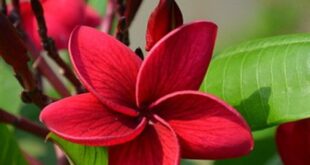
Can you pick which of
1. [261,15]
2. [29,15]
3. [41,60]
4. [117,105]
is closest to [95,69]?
[117,105]

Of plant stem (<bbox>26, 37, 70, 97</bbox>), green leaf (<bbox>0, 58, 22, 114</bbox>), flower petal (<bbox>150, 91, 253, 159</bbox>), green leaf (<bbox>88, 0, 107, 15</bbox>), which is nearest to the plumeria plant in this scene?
flower petal (<bbox>150, 91, 253, 159</bbox>)

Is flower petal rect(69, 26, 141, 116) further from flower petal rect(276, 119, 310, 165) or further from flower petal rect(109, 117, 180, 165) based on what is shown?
flower petal rect(276, 119, 310, 165)

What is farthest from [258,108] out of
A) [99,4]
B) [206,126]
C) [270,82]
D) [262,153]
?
[99,4]

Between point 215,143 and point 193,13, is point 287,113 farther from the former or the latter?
point 193,13

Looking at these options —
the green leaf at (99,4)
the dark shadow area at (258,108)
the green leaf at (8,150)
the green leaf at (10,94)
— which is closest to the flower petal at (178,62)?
the dark shadow area at (258,108)

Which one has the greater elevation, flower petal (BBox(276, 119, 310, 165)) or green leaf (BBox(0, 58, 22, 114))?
flower petal (BBox(276, 119, 310, 165))

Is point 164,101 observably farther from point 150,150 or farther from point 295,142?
point 295,142
